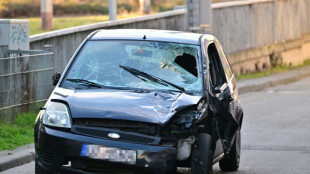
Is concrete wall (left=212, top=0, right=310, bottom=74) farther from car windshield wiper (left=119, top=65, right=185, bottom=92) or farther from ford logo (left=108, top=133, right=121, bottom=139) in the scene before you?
ford logo (left=108, top=133, right=121, bottom=139)

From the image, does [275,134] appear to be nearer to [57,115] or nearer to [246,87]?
[57,115]

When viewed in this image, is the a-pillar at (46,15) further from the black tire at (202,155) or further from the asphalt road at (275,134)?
the black tire at (202,155)

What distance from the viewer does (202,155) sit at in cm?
691

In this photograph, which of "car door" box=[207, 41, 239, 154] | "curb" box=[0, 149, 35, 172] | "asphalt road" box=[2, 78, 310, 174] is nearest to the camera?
"car door" box=[207, 41, 239, 154]

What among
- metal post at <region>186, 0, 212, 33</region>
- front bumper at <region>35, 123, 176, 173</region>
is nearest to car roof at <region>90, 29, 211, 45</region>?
front bumper at <region>35, 123, 176, 173</region>

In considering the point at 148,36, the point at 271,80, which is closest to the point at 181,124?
the point at 148,36

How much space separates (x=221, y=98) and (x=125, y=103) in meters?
1.46

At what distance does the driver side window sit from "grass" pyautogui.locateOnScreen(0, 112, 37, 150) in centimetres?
295

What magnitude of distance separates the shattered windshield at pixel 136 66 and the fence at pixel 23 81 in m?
4.18

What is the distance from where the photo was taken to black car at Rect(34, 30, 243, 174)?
21.9ft

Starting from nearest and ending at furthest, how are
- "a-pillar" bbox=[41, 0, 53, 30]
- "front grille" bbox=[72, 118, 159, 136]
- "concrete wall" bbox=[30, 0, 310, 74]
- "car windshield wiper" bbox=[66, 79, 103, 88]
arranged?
"front grille" bbox=[72, 118, 159, 136]
"car windshield wiper" bbox=[66, 79, 103, 88]
"concrete wall" bbox=[30, 0, 310, 74]
"a-pillar" bbox=[41, 0, 53, 30]

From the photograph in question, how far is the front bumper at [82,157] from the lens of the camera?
21.7 ft

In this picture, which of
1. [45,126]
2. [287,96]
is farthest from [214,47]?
[287,96]

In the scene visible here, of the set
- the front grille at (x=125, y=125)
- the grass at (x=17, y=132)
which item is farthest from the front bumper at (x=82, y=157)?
the grass at (x=17, y=132)
